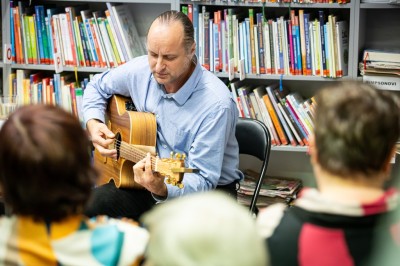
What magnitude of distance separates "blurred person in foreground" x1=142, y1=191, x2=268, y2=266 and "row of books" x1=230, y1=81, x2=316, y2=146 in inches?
89.4

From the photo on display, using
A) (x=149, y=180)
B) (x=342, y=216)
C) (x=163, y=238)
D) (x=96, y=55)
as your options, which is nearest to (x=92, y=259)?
(x=163, y=238)

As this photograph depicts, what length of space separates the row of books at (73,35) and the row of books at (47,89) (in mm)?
93

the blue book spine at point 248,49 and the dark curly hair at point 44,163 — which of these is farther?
the blue book spine at point 248,49

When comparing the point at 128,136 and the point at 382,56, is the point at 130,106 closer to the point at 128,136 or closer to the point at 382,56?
the point at 128,136

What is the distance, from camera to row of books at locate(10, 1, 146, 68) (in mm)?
3471

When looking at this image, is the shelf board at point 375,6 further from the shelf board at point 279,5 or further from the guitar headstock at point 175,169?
the guitar headstock at point 175,169

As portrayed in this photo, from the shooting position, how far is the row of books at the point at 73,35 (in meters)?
3.47

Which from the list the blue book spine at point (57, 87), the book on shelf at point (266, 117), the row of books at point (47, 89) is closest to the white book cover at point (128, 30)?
the row of books at point (47, 89)

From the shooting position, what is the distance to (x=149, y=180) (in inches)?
92.3

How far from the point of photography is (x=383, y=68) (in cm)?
316

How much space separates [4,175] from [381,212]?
759mm

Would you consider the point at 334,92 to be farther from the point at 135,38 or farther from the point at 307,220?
the point at 135,38

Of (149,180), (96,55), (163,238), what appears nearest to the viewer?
(163,238)

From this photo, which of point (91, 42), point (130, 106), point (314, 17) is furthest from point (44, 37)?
point (314, 17)
